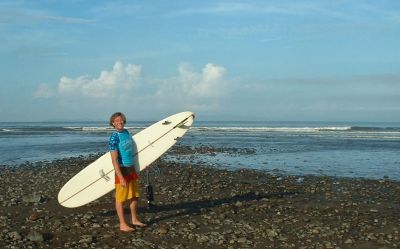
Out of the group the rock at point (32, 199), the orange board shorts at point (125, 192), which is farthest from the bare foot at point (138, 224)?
the rock at point (32, 199)

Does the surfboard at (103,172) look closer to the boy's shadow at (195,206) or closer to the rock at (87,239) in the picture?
the boy's shadow at (195,206)

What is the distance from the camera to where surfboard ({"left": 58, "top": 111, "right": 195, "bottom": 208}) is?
9.74 m

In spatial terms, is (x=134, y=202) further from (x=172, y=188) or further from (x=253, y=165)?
(x=253, y=165)

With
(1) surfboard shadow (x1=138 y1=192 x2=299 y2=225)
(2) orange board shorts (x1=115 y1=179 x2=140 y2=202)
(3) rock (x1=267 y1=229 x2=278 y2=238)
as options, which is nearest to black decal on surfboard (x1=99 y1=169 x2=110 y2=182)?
(1) surfboard shadow (x1=138 y1=192 x2=299 y2=225)

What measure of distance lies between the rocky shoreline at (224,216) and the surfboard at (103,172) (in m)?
0.37

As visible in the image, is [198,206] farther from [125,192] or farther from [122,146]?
[122,146]

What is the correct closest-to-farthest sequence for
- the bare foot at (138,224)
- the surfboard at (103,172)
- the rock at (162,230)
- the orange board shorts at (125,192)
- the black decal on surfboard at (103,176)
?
the rock at (162,230)
the orange board shorts at (125,192)
the bare foot at (138,224)
the surfboard at (103,172)
the black decal on surfboard at (103,176)

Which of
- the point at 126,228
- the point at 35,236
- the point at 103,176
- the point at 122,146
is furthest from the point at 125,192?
the point at 103,176

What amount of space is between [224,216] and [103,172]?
2.90 m

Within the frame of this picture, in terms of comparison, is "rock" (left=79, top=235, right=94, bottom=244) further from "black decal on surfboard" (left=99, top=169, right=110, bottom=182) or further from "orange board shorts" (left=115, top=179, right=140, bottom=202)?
"black decal on surfboard" (left=99, top=169, right=110, bottom=182)

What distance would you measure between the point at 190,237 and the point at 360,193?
646cm

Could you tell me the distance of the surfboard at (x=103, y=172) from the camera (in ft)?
32.0

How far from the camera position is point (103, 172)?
33.0ft

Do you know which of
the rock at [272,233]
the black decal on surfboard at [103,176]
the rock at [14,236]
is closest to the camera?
the rock at [14,236]
